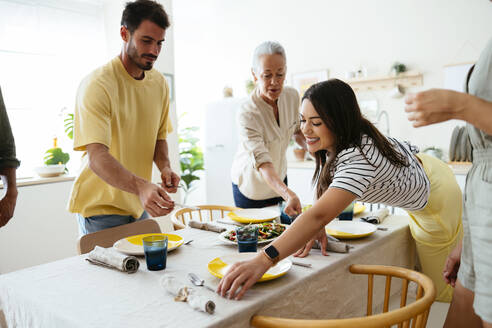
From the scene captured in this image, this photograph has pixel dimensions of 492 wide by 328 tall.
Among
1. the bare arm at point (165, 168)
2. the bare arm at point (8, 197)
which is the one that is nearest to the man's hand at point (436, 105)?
the bare arm at point (165, 168)

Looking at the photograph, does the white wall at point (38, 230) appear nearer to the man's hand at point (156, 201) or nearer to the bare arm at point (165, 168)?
the bare arm at point (165, 168)

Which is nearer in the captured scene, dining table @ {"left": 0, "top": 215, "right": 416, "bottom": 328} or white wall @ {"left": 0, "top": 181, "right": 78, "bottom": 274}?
dining table @ {"left": 0, "top": 215, "right": 416, "bottom": 328}

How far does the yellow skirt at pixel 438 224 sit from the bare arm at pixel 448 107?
2.64 feet

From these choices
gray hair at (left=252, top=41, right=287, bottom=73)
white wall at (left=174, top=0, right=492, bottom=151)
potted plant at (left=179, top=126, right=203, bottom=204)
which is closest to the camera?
gray hair at (left=252, top=41, right=287, bottom=73)

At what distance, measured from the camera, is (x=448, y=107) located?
820mm

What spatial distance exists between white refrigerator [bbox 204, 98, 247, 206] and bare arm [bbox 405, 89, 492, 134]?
380 centimetres

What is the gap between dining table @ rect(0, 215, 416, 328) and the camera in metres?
0.91

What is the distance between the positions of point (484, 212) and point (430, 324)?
75cm

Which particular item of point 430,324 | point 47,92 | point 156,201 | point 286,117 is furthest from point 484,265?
point 47,92

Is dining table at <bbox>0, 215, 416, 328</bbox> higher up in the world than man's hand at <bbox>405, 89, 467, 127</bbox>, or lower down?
lower down

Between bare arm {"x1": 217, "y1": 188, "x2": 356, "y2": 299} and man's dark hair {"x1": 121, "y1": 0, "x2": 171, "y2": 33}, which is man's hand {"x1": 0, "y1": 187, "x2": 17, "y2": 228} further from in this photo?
bare arm {"x1": 217, "y1": 188, "x2": 356, "y2": 299}

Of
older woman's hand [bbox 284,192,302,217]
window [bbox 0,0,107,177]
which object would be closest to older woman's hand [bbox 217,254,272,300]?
older woman's hand [bbox 284,192,302,217]

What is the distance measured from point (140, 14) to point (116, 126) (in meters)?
0.51

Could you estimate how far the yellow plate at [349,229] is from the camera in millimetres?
1477
